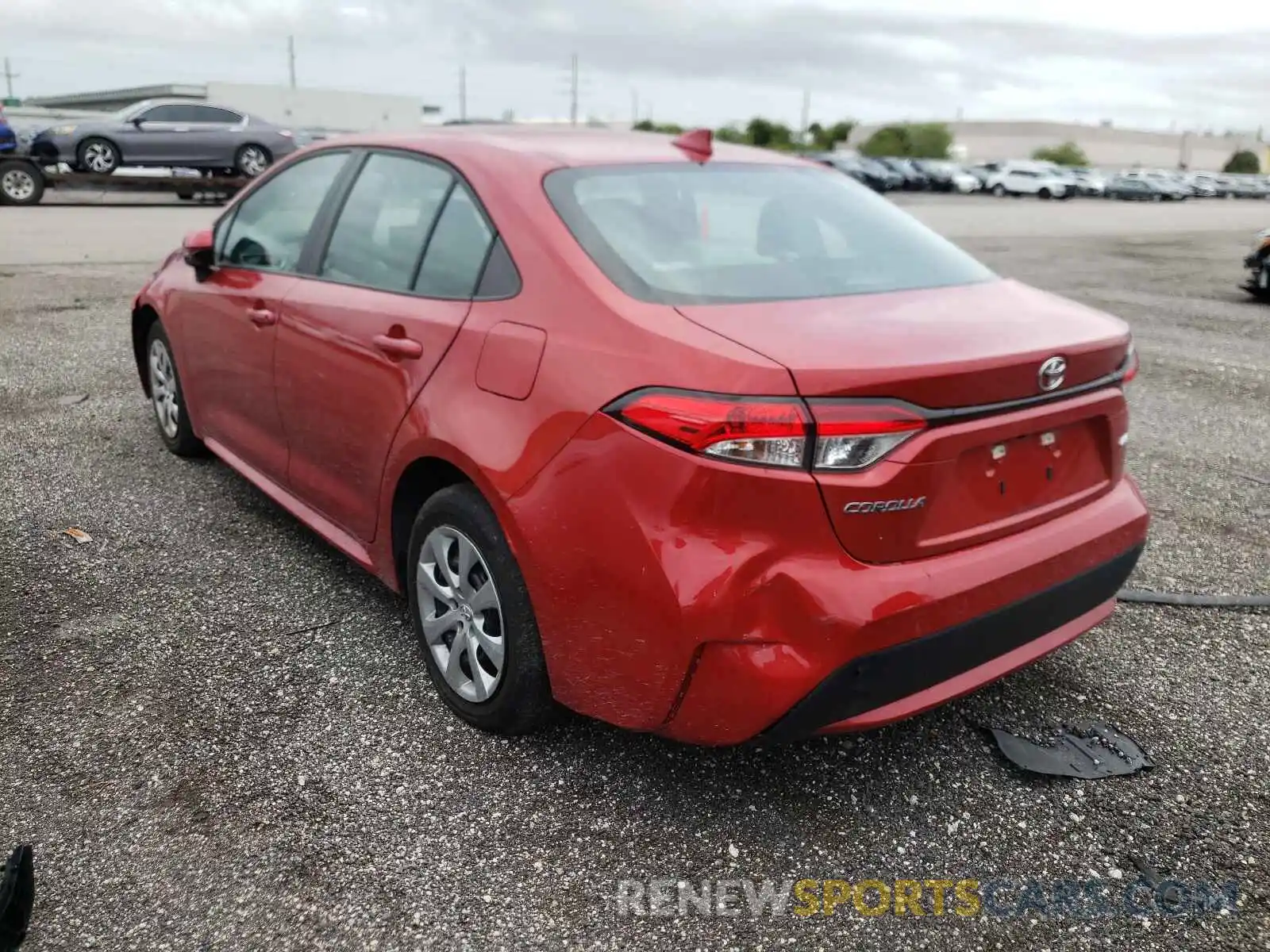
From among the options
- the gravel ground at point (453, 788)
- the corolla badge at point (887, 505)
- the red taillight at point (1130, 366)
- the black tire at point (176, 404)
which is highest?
the red taillight at point (1130, 366)

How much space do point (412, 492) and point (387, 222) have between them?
91 cm

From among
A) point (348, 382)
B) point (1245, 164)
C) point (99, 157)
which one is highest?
point (1245, 164)

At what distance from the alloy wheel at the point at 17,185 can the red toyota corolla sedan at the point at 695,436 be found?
735 inches

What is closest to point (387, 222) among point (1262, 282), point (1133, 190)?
point (1262, 282)

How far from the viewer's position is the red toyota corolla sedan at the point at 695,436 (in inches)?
86.2

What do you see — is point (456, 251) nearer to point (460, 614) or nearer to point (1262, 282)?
point (460, 614)

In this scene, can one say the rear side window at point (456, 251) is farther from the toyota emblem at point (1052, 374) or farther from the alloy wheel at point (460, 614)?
the toyota emblem at point (1052, 374)

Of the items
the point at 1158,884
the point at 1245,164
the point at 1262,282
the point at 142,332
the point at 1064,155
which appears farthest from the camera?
the point at 1245,164

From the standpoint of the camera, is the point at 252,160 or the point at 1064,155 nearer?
the point at 252,160

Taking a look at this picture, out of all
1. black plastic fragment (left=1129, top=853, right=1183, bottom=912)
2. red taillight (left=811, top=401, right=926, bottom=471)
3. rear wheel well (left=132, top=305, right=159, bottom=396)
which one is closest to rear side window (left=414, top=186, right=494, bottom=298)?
red taillight (left=811, top=401, right=926, bottom=471)

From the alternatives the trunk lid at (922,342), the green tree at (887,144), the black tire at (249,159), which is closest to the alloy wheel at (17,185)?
the black tire at (249,159)

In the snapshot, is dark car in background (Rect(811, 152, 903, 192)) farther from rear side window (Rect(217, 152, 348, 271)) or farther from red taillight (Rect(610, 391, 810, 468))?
red taillight (Rect(610, 391, 810, 468))

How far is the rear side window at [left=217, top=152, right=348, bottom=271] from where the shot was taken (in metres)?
3.73

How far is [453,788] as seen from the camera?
2717 millimetres
